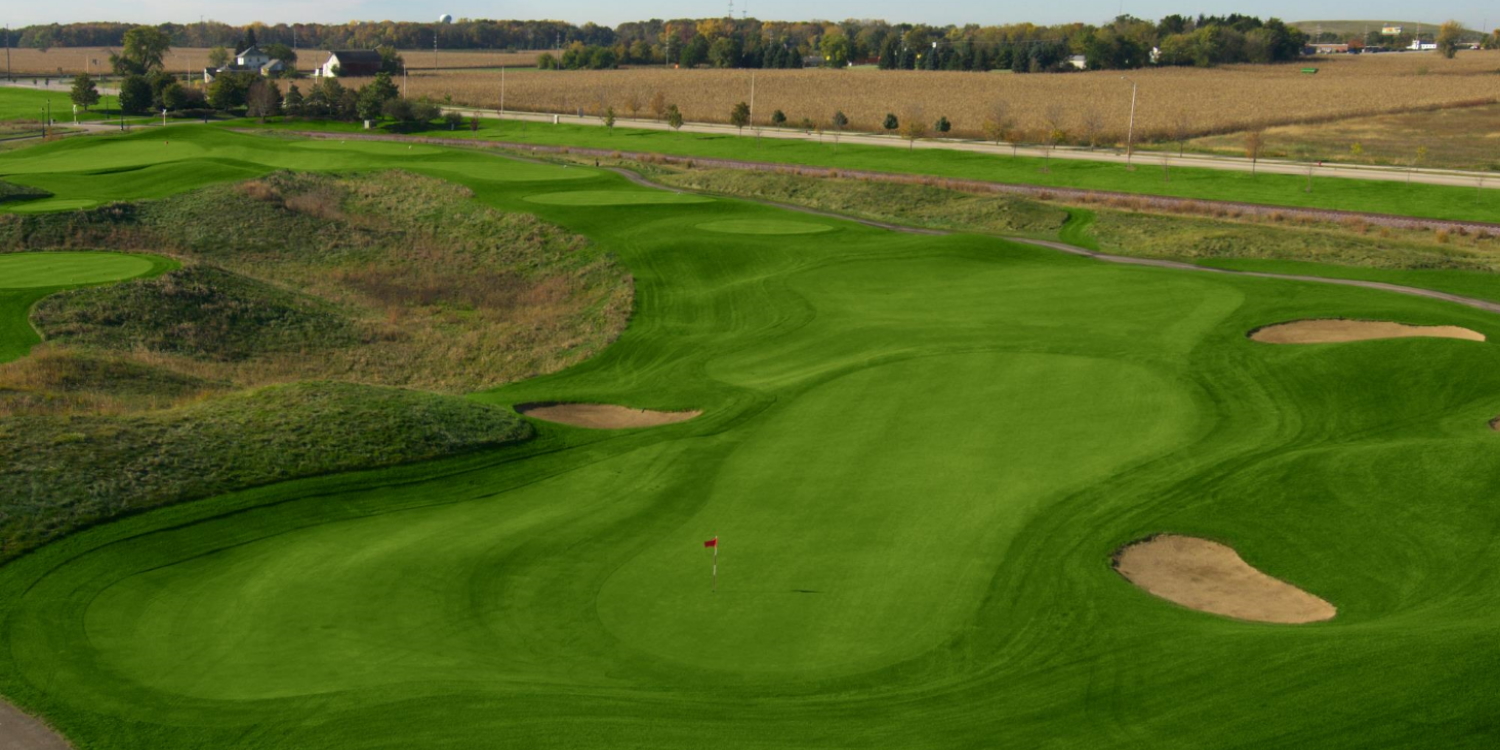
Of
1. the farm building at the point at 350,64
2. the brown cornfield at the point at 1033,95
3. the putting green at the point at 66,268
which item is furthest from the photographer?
the farm building at the point at 350,64

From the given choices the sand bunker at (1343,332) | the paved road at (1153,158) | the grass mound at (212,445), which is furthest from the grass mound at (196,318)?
the paved road at (1153,158)

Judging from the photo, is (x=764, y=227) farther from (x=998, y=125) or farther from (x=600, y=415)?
(x=998, y=125)

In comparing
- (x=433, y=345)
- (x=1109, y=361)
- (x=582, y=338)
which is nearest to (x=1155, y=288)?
(x=1109, y=361)

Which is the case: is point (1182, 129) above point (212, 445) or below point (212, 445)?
above

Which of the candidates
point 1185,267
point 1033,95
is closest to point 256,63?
point 1033,95

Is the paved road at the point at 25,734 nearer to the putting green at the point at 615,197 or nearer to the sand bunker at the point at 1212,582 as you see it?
the sand bunker at the point at 1212,582

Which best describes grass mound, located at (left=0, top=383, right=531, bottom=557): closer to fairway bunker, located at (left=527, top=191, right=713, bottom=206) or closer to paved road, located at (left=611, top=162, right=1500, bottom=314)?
paved road, located at (left=611, top=162, right=1500, bottom=314)
